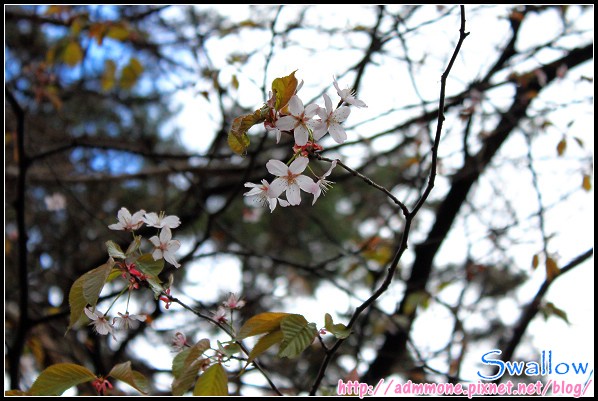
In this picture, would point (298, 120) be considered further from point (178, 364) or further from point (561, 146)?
point (561, 146)

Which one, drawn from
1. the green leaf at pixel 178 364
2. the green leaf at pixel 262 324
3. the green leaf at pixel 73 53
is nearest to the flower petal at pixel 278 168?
the green leaf at pixel 262 324

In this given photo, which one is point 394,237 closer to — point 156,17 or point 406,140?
point 406,140

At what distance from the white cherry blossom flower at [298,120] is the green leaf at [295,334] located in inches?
11.8

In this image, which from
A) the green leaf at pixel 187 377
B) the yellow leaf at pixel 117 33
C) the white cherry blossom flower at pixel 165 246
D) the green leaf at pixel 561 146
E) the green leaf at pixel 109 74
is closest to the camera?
the green leaf at pixel 187 377

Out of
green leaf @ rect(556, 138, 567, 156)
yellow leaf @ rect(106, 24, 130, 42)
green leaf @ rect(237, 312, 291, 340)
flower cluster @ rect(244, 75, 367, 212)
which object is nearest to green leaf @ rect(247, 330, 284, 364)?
green leaf @ rect(237, 312, 291, 340)

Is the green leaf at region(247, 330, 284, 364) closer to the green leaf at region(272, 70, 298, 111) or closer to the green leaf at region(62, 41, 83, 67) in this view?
the green leaf at region(272, 70, 298, 111)

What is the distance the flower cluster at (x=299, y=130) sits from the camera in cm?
95

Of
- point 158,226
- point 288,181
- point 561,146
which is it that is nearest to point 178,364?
point 158,226

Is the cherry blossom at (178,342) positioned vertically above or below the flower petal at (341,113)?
below

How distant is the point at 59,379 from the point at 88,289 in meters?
0.24

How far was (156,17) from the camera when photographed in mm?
3604

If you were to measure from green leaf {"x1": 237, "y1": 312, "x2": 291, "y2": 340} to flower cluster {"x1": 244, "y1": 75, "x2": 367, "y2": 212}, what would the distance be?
0.20 metres

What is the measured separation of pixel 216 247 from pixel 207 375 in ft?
8.54

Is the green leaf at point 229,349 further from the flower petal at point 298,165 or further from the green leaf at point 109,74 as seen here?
the green leaf at point 109,74
